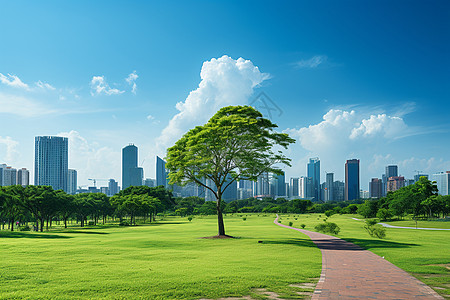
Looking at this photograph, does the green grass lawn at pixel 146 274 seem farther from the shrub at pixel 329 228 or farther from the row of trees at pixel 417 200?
the row of trees at pixel 417 200

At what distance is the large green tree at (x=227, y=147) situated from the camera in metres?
30.4

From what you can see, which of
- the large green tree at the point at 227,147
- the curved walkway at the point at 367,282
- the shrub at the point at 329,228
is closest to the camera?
the curved walkway at the point at 367,282

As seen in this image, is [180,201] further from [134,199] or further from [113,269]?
[113,269]

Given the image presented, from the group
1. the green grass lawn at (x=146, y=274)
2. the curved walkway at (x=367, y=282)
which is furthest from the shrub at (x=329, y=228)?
the curved walkway at (x=367, y=282)

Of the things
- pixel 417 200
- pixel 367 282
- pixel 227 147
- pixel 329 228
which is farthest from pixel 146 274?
pixel 417 200

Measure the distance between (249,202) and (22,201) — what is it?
134150 mm

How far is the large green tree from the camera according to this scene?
1198 inches

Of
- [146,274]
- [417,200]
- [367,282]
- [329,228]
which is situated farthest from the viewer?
[417,200]

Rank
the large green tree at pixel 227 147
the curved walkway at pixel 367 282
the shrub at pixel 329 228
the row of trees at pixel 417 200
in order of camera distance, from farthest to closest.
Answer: the row of trees at pixel 417 200 < the shrub at pixel 329 228 < the large green tree at pixel 227 147 < the curved walkway at pixel 367 282

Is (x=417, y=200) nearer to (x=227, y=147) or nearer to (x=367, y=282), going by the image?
(x=227, y=147)

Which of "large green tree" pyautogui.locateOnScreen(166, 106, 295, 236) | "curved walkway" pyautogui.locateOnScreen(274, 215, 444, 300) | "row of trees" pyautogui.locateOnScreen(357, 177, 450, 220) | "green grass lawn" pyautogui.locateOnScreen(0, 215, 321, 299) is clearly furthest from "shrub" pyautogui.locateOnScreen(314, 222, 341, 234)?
"row of trees" pyautogui.locateOnScreen(357, 177, 450, 220)

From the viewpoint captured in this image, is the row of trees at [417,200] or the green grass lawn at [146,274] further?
the row of trees at [417,200]

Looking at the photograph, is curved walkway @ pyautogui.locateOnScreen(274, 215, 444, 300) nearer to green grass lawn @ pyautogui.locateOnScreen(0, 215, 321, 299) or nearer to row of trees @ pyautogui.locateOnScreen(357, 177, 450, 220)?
green grass lawn @ pyautogui.locateOnScreen(0, 215, 321, 299)

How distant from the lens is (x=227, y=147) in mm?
31641
